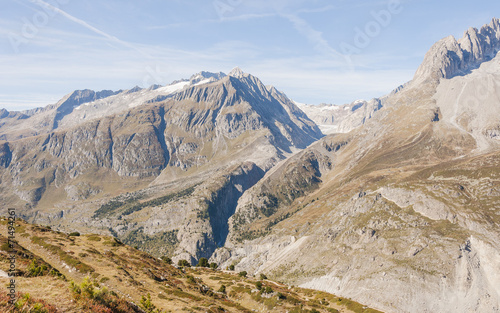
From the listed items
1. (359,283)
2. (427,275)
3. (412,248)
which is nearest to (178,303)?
(359,283)

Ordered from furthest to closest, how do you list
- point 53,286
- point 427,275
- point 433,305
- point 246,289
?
point 427,275, point 433,305, point 246,289, point 53,286

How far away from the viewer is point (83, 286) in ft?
65.6

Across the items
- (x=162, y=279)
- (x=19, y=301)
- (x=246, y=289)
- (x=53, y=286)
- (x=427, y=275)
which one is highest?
(x=19, y=301)

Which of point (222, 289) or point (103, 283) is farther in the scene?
point (222, 289)

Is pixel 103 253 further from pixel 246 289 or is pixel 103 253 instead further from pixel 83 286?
pixel 83 286

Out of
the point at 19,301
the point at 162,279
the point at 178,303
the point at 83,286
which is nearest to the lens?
the point at 19,301

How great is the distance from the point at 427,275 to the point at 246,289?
147 metres

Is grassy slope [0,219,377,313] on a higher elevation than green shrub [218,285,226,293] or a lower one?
higher

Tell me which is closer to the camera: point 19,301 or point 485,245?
point 19,301

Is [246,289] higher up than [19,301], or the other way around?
[19,301]

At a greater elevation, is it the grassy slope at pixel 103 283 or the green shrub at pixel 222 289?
the grassy slope at pixel 103 283

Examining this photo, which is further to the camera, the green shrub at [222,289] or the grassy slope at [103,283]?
the green shrub at [222,289]

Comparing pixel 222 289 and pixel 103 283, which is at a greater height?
pixel 103 283

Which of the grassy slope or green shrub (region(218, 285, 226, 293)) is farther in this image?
green shrub (region(218, 285, 226, 293))
